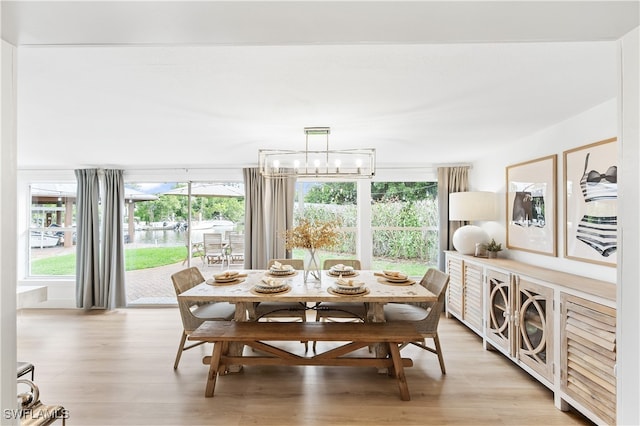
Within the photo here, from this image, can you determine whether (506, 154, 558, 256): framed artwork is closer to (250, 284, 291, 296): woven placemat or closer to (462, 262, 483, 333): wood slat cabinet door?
(462, 262, 483, 333): wood slat cabinet door

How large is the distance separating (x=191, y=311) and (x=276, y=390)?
1.14 meters

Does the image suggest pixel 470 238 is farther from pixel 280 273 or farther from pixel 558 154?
pixel 280 273

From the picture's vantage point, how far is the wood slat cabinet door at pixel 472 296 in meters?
3.37

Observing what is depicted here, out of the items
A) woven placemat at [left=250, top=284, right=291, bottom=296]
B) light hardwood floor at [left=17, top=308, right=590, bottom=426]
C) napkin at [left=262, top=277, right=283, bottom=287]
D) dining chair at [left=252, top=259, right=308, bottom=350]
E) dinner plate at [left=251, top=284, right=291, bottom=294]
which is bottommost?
light hardwood floor at [left=17, top=308, right=590, bottom=426]

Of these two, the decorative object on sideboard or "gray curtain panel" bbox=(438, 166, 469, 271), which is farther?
"gray curtain panel" bbox=(438, 166, 469, 271)

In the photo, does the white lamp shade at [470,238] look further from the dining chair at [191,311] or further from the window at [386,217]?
the dining chair at [191,311]

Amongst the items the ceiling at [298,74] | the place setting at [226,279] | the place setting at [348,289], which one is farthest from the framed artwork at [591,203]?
the place setting at [226,279]

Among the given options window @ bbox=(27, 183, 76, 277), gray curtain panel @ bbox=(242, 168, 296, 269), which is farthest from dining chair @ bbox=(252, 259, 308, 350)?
window @ bbox=(27, 183, 76, 277)

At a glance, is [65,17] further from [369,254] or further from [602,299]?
[369,254]

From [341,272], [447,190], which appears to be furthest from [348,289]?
[447,190]

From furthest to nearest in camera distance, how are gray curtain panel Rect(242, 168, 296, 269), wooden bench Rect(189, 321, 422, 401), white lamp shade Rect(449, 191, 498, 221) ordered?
gray curtain panel Rect(242, 168, 296, 269), white lamp shade Rect(449, 191, 498, 221), wooden bench Rect(189, 321, 422, 401)

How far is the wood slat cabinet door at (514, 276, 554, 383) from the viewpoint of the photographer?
2.34 m

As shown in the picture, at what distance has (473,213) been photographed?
3773 millimetres

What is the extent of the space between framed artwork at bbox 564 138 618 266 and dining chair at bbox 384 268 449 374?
3.43ft
